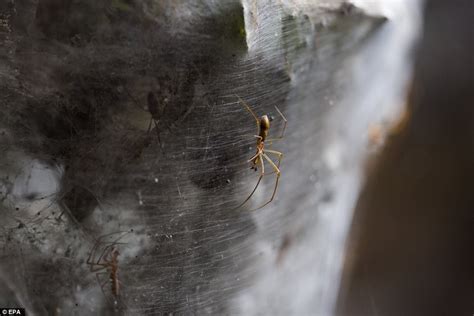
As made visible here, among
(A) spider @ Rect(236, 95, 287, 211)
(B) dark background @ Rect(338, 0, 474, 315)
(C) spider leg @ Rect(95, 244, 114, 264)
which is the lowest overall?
(B) dark background @ Rect(338, 0, 474, 315)

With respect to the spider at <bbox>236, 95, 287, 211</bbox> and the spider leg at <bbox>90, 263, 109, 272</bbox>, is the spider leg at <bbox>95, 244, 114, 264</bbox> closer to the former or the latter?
the spider leg at <bbox>90, 263, 109, 272</bbox>

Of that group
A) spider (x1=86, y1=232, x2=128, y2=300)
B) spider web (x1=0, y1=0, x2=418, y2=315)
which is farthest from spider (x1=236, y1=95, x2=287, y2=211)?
spider (x1=86, y1=232, x2=128, y2=300)

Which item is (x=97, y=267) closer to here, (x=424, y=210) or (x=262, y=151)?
(x=262, y=151)

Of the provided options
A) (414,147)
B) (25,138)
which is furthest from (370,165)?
(25,138)

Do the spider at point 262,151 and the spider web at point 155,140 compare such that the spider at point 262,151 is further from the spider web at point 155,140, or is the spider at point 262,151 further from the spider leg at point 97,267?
the spider leg at point 97,267

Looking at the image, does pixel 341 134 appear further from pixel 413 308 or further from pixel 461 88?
pixel 413 308

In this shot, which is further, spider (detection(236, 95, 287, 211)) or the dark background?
the dark background

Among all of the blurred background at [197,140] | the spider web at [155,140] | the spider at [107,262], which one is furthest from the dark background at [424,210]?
the spider at [107,262]
